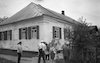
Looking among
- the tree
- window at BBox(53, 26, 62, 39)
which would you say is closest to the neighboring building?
window at BBox(53, 26, 62, 39)

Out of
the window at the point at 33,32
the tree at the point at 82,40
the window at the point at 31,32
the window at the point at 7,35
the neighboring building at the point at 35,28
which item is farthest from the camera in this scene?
the window at the point at 7,35

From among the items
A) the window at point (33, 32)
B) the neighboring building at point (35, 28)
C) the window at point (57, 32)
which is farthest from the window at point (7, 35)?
the window at point (57, 32)

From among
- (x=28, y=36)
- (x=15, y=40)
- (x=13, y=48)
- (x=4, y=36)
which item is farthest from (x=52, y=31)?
(x=4, y=36)

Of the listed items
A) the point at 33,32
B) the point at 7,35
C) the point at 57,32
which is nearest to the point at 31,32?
the point at 33,32

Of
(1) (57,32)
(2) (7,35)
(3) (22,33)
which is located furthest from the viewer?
(2) (7,35)

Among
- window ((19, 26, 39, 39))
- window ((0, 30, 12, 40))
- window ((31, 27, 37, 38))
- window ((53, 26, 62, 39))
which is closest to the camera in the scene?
window ((19, 26, 39, 39))

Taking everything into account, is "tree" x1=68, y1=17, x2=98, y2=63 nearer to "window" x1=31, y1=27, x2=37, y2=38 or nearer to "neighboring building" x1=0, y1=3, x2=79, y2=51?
"neighboring building" x1=0, y1=3, x2=79, y2=51

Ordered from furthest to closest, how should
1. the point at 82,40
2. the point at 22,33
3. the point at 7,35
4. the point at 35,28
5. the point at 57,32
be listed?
the point at 7,35 → the point at 22,33 → the point at 57,32 → the point at 35,28 → the point at 82,40

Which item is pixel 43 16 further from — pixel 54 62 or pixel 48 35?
pixel 54 62

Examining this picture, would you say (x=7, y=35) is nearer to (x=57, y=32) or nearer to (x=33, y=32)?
(x=33, y=32)

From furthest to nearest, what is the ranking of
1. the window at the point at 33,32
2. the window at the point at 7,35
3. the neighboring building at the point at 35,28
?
the window at the point at 7,35
the window at the point at 33,32
the neighboring building at the point at 35,28

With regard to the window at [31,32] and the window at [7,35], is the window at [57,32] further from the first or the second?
the window at [7,35]

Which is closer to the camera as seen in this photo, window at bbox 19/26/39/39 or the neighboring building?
the neighboring building

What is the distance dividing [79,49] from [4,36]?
50.1ft
